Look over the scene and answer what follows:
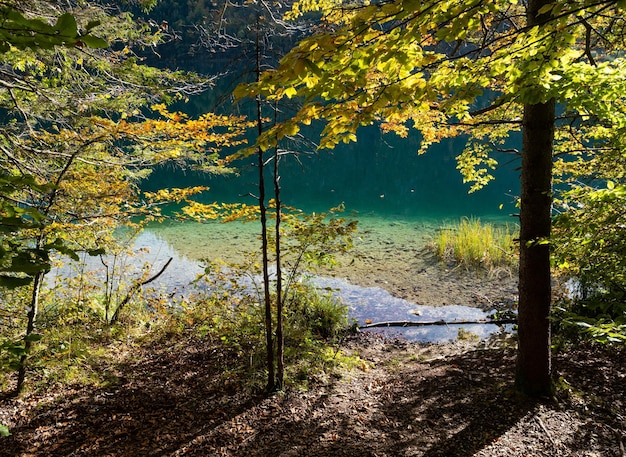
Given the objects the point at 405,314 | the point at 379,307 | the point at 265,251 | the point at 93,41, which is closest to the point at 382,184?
the point at 379,307

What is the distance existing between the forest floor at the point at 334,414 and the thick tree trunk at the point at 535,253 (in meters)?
0.30

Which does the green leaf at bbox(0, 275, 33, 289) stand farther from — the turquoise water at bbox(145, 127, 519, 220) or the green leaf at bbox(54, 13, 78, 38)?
the turquoise water at bbox(145, 127, 519, 220)

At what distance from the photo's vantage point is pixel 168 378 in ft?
15.0

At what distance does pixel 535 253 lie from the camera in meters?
3.40

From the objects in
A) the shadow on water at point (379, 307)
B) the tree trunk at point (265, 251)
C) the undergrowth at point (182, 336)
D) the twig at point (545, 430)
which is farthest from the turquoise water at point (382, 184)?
the twig at point (545, 430)

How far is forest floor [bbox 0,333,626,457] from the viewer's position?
320 cm

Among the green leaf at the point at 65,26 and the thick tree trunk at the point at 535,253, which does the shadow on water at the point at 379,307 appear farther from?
the green leaf at the point at 65,26

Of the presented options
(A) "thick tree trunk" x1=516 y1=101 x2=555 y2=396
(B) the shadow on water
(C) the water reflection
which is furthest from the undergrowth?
(A) "thick tree trunk" x1=516 y1=101 x2=555 y2=396

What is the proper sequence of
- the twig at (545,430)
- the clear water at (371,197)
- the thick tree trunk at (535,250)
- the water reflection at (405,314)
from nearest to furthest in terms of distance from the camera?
1. the twig at (545,430)
2. the thick tree trunk at (535,250)
3. the water reflection at (405,314)
4. the clear water at (371,197)

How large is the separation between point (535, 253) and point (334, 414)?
7.80ft

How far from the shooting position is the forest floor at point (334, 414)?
10.5 feet

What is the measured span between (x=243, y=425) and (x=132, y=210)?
2.72 metres

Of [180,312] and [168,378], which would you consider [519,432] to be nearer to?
[168,378]

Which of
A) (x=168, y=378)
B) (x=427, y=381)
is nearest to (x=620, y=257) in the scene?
(x=427, y=381)
